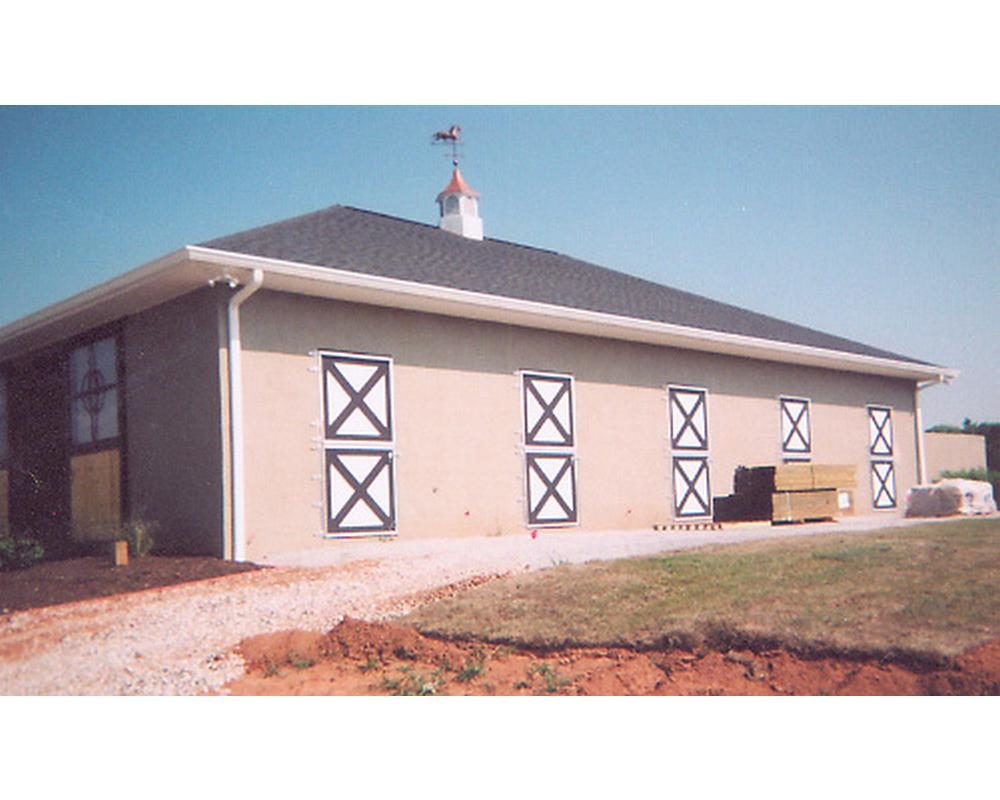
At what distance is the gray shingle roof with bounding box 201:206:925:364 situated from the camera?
34.1ft

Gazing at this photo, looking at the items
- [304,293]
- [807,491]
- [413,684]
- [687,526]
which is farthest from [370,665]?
[807,491]

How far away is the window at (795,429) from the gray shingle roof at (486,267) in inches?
38.6

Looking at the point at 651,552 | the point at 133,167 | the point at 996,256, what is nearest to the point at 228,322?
the point at 133,167

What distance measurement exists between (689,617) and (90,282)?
22.0ft

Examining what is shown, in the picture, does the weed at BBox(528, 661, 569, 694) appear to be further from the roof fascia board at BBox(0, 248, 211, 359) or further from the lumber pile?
the lumber pile

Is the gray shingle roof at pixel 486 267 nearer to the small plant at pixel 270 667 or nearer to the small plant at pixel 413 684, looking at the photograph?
the small plant at pixel 270 667

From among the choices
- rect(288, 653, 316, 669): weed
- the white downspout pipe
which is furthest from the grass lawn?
the white downspout pipe

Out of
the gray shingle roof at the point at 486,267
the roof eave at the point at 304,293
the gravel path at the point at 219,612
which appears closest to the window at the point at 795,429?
the gray shingle roof at the point at 486,267

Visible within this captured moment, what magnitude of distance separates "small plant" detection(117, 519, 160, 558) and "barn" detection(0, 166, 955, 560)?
0.94 ft

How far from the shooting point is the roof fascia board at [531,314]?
954 cm

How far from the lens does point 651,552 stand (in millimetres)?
8859

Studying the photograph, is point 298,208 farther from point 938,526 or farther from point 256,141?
point 938,526

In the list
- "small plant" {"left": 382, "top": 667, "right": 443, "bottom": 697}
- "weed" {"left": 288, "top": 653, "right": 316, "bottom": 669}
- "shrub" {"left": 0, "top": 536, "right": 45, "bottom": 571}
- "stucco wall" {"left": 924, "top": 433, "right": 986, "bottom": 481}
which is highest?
"stucco wall" {"left": 924, "top": 433, "right": 986, "bottom": 481}

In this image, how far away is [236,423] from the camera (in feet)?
30.9
